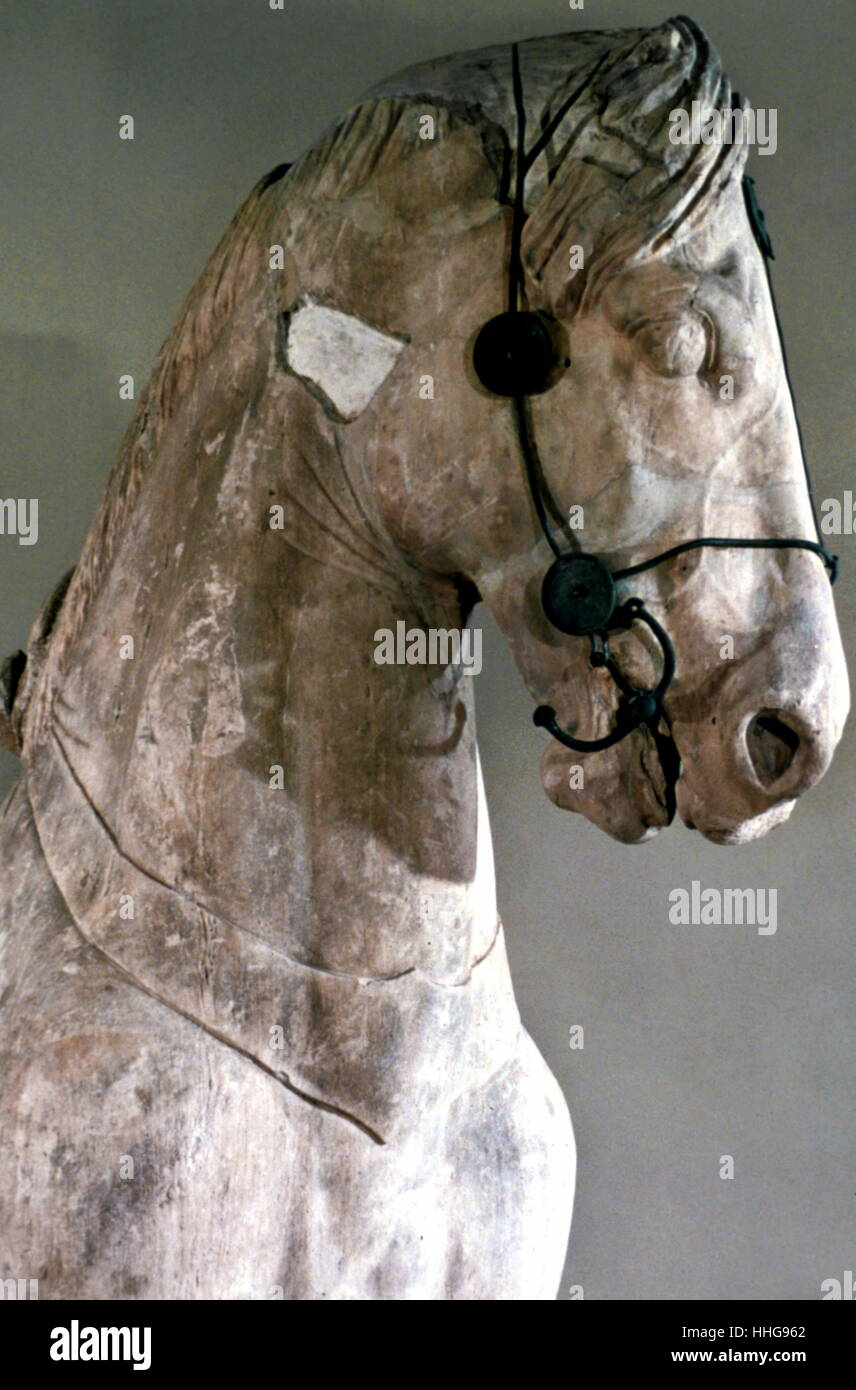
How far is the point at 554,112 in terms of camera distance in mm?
1055

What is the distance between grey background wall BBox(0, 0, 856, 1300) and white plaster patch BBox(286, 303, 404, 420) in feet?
2.68

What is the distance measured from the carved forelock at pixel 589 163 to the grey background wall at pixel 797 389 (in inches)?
29.3

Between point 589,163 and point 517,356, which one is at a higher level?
point 589,163

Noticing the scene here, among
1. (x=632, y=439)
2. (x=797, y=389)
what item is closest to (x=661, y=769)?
(x=632, y=439)

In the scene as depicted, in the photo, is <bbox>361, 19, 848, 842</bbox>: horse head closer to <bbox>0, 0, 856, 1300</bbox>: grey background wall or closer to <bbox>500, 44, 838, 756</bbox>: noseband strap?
<bbox>500, 44, 838, 756</bbox>: noseband strap

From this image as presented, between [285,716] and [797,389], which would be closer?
[285,716]

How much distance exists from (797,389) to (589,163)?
87 cm

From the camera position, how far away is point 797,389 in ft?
6.09

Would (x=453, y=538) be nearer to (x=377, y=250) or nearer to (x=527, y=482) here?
(x=527, y=482)

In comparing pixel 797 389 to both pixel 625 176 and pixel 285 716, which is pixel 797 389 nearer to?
pixel 625 176

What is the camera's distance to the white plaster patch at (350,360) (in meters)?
1.08

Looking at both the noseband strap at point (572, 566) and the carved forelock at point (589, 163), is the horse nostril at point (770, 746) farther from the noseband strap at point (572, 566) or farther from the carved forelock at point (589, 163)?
the carved forelock at point (589, 163)

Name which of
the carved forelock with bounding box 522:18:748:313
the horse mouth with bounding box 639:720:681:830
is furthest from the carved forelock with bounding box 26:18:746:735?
the horse mouth with bounding box 639:720:681:830

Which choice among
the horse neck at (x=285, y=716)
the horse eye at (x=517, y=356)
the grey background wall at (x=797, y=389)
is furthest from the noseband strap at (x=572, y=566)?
the grey background wall at (x=797, y=389)
